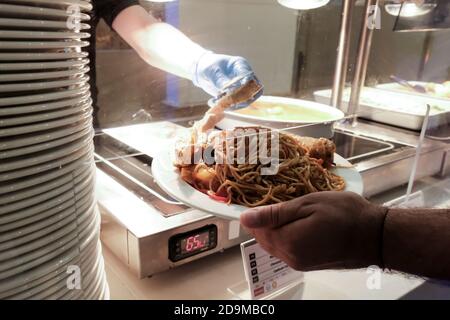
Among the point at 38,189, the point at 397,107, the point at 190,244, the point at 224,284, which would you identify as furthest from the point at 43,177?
the point at 397,107

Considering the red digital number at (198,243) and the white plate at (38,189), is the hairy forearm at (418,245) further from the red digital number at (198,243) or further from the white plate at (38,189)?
the white plate at (38,189)

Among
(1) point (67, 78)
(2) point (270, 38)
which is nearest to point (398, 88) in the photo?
(2) point (270, 38)

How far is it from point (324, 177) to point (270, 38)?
115 centimetres

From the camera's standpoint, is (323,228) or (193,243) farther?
(193,243)

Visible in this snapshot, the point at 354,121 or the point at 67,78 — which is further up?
the point at 67,78


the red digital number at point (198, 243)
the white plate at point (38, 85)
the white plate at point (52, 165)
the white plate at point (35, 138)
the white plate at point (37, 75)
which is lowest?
the red digital number at point (198, 243)

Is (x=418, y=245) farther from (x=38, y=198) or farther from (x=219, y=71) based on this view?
(x=219, y=71)

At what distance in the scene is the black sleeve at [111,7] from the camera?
1.17m

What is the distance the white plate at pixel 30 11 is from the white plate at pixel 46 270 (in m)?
0.35

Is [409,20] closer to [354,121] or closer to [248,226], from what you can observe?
[354,121]

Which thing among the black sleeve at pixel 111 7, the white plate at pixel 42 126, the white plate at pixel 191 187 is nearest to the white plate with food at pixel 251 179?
the white plate at pixel 191 187

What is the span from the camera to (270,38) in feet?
5.87

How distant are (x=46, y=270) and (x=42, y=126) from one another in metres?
0.22

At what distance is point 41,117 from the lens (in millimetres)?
489
